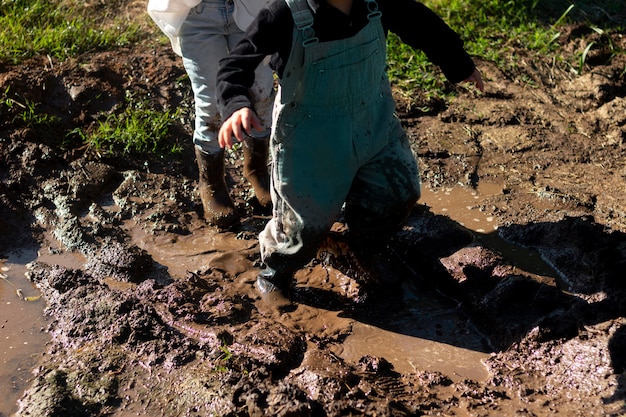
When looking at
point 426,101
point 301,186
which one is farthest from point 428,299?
point 426,101

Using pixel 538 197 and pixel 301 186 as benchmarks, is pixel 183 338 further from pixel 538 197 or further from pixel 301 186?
pixel 538 197

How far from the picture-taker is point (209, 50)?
11.5 feet

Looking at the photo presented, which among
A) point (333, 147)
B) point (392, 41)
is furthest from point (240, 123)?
point (392, 41)

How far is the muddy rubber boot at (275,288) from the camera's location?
3334mm

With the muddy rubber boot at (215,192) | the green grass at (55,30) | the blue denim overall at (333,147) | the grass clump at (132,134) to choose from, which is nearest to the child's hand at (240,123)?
the blue denim overall at (333,147)

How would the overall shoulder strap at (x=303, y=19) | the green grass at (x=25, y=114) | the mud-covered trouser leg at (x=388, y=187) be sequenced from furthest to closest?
the green grass at (x=25, y=114), the mud-covered trouser leg at (x=388, y=187), the overall shoulder strap at (x=303, y=19)

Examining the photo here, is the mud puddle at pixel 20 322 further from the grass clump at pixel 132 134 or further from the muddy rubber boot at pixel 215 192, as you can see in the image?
the grass clump at pixel 132 134

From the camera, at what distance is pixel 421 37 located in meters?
3.01

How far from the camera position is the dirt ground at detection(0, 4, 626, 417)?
2.82 meters

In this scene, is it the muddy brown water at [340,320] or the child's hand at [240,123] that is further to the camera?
the muddy brown water at [340,320]

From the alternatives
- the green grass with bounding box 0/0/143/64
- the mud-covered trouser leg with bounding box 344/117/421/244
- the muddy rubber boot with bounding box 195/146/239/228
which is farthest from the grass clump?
the mud-covered trouser leg with bounding box 344/117/421/244

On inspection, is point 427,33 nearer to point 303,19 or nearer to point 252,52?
point 303,19

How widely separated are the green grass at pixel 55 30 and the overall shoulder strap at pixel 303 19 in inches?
99.3

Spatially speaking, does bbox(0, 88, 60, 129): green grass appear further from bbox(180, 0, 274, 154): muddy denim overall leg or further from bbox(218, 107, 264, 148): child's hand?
bbox(218, 107, 264, 148): child's hand
